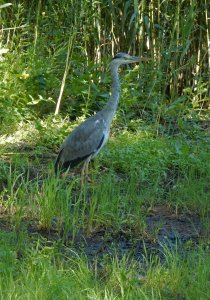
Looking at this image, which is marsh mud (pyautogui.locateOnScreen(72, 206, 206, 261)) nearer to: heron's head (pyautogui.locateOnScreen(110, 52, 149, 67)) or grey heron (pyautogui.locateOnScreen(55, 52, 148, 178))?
grey heron (pyautogui.locateOnScreen(55, 52, 148, 178))

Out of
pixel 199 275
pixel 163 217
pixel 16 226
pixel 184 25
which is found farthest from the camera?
pixel 184 25

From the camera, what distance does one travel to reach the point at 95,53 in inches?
418

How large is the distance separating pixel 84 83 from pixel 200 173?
2.33m

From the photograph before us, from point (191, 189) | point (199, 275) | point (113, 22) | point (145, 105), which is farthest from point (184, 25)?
point (199, 275)

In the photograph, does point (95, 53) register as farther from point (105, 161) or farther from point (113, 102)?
point (105, 161)

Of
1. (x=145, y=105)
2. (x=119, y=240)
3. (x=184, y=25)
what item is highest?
(x=184, y=25)

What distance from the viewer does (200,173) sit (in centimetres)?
759

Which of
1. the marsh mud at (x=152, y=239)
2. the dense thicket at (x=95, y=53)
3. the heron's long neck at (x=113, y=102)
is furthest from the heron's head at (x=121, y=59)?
the marsh mud at (x=152, y=239)

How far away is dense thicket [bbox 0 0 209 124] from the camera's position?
29.6 feet

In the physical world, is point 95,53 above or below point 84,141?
above

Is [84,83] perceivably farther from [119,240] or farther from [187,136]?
[119,240]

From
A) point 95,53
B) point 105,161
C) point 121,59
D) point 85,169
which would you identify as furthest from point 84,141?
point 95,53

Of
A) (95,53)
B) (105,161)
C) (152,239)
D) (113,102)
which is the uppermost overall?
(95,53)

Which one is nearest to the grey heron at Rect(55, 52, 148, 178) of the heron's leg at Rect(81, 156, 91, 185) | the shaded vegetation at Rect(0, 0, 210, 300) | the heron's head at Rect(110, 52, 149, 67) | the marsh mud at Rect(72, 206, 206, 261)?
the heron's leg at Rect(81, 156, 91, 185)
